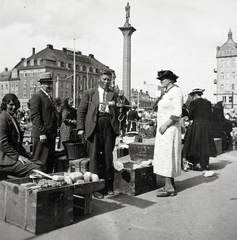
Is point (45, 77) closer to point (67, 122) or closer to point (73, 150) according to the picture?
point (73, 150)

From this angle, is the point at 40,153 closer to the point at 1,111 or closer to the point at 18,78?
the point at 1,111

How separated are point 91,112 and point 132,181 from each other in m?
1.33

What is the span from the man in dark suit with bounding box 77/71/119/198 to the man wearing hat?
1.64 ft

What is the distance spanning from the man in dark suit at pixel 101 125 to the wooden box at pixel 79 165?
0.31 m

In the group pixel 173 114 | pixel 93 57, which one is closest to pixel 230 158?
pixel 173 114

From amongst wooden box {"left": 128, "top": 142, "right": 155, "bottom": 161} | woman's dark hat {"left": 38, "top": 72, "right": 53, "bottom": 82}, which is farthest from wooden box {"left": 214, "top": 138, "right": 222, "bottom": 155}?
woman's dark hat {"left": 38, "top": 72, "right": 53, "bottom": 82}

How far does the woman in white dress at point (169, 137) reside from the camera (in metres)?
5.77

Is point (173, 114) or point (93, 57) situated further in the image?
point (93, 57)

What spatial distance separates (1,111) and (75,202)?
1.74 m

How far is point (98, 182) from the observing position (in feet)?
15.3

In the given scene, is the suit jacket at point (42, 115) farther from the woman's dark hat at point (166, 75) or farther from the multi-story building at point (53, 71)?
the multi-story building at point (53, 71)

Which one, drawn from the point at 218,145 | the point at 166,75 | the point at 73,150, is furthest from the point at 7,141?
the point at 218,145

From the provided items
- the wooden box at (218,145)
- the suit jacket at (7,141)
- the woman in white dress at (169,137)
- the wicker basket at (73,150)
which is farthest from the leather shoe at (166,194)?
the wooden box at (218,145)

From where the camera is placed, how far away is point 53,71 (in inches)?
3462
